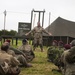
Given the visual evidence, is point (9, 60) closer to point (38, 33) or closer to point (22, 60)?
point (22, 60)

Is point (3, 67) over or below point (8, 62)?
below

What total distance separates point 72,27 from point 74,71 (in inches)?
891

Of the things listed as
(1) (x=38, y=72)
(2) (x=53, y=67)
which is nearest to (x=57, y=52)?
(2) (x=53, y=67)

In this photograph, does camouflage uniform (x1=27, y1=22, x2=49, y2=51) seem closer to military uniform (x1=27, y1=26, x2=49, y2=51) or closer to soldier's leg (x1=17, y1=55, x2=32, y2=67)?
military uniform (x1=27, y1=26, x2=49, y2=51)

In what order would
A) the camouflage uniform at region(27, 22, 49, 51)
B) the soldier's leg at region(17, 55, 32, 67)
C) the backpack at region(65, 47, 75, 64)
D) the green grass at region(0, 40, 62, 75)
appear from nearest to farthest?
the backpack at region(65, 47, 75, 64) → the green grass at region(0, 40, 62, 75) → the soldier's leg at region(17, 55, 32, 67) → the camouflage uniform at region(27, 22, 49, 51)

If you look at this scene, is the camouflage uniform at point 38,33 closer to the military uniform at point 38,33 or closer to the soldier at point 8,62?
the military uniform at point 38,33

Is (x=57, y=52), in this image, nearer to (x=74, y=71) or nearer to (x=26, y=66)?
(x=26, y=66)

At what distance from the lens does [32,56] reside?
1614 centimetres

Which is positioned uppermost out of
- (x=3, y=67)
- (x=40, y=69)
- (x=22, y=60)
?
(x=3, y=67)

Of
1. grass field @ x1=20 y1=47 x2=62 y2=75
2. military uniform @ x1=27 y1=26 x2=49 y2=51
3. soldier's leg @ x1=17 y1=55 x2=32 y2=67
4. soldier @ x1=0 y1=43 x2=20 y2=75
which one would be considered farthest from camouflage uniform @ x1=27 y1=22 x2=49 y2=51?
soldier @ x1=0 y1=43 x2=20 y2=75

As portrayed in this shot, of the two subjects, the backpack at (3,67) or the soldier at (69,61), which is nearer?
the soldier at (69,61)

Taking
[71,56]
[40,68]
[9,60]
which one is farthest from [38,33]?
[71,56]

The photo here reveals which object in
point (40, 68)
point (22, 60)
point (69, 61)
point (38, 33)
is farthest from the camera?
point (38, 33)

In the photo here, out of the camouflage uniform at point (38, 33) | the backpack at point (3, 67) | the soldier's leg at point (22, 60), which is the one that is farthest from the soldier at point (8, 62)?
the camouflage uniform at point (38, 33)
